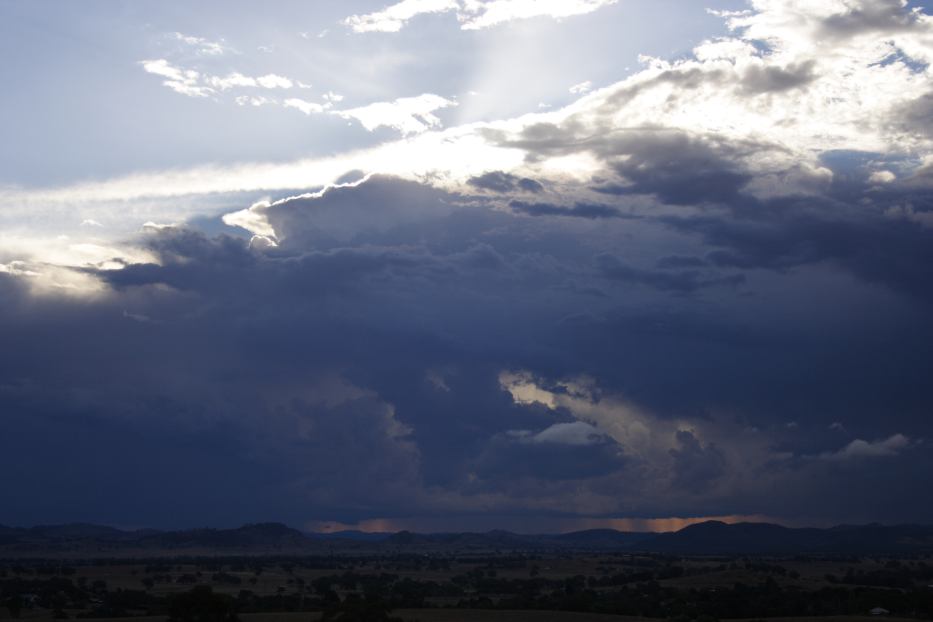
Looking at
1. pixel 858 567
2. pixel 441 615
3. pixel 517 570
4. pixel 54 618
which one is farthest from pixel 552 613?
pixel 858 567

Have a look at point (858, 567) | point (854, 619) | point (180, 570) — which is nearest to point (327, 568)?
point (180, 570)

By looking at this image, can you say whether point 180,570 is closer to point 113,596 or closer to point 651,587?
point 113,596

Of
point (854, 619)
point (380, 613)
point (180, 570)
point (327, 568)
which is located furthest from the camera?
point (327, 568)

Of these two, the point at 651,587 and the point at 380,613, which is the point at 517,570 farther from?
the point at 380,613

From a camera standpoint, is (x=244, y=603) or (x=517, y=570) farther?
(x=517, y=570)

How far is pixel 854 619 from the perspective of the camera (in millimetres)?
83500

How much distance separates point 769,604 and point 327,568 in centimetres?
10808

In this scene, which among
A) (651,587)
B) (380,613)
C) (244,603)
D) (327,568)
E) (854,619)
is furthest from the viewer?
(327,568)

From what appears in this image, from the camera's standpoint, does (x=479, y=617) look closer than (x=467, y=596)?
Yes

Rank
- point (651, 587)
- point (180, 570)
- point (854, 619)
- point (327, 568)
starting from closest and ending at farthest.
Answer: point (854, 619) < point (651, 587) < point (180, 570) < point (327, 568)

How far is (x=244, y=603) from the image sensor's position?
332 ft

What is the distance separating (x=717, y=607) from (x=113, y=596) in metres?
62.5

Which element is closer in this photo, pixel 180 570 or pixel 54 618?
pixel 54 618

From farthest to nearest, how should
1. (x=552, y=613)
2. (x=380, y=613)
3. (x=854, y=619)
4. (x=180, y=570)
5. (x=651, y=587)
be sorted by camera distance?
1. (x=180, y=570)
2. (x=651, y=587)
3. (x=552, y=613)
4. (x=854, y=619)
5. (x=380, y=613)
